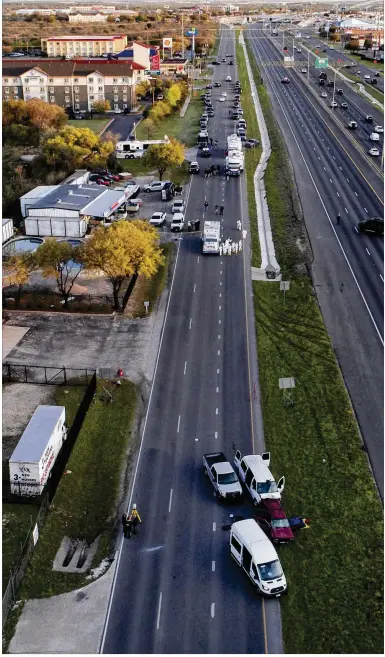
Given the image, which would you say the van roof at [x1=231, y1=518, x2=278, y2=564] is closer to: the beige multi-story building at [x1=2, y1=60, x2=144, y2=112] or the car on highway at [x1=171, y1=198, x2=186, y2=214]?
the car on highway at [x1=171, y1=198, x2=186, y2=214]

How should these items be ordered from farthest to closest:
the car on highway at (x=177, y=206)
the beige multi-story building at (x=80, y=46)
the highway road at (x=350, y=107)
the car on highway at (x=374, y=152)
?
the beige multi-story building at (x=80, y=46), the highway road at (x=350, y=107), the car on highway at (x=374, y=152), the car on highway at (x=177, y=206)

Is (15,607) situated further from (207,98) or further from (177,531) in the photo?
(207,98)

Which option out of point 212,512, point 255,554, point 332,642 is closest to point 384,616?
point 332,642

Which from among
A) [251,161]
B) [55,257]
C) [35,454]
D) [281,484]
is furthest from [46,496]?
[251,161]

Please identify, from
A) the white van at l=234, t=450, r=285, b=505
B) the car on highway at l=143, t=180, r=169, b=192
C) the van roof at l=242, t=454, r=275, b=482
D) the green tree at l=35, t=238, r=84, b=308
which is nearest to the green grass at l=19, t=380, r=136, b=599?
the white van at l=234, t=450, r=285, b=505

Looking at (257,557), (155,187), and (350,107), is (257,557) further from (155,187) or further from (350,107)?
(350,107)

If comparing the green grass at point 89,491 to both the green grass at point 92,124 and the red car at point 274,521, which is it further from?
the green grass at point 92,124

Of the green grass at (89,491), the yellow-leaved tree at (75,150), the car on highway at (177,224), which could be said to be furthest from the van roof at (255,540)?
the yellow-leaved tree at (75,150)
